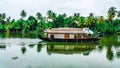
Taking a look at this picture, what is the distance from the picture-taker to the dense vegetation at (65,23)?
237ft

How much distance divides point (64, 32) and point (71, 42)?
8.52ft

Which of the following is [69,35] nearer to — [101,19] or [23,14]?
[101,19]

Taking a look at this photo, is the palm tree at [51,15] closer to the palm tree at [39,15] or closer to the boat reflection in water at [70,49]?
the palm tree at [39,15]

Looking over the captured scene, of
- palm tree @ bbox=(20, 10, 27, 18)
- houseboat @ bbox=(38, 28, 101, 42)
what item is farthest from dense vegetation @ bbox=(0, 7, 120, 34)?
houseboat @ bbox=(38, 28, 101, 42)

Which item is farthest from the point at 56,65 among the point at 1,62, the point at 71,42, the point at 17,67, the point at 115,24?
the point at 115,24

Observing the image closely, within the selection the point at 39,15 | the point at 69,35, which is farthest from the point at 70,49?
the point at 39,15

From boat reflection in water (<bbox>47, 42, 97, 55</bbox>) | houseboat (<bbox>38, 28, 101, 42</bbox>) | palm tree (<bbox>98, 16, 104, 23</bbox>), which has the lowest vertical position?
boat reflection in water (<bbox>47, 42, 97, 55</bbox>)

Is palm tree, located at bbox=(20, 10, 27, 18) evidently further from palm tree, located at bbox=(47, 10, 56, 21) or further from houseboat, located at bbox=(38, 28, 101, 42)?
houseboat, located at bbox=(38, 28, 101, 42)

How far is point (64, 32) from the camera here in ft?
138

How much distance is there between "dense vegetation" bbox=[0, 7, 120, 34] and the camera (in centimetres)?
7214

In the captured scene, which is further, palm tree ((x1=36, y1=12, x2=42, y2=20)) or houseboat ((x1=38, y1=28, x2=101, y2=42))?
palm tree ((x1=36, y1=12, x2=42, y2=20))

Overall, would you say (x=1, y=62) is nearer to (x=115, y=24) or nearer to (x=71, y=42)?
(x=71, y=42)

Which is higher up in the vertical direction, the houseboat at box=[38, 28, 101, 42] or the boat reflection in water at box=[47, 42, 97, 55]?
the houseboat at box=[38, 28, 101, 42]

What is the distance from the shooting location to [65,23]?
7806 cm
